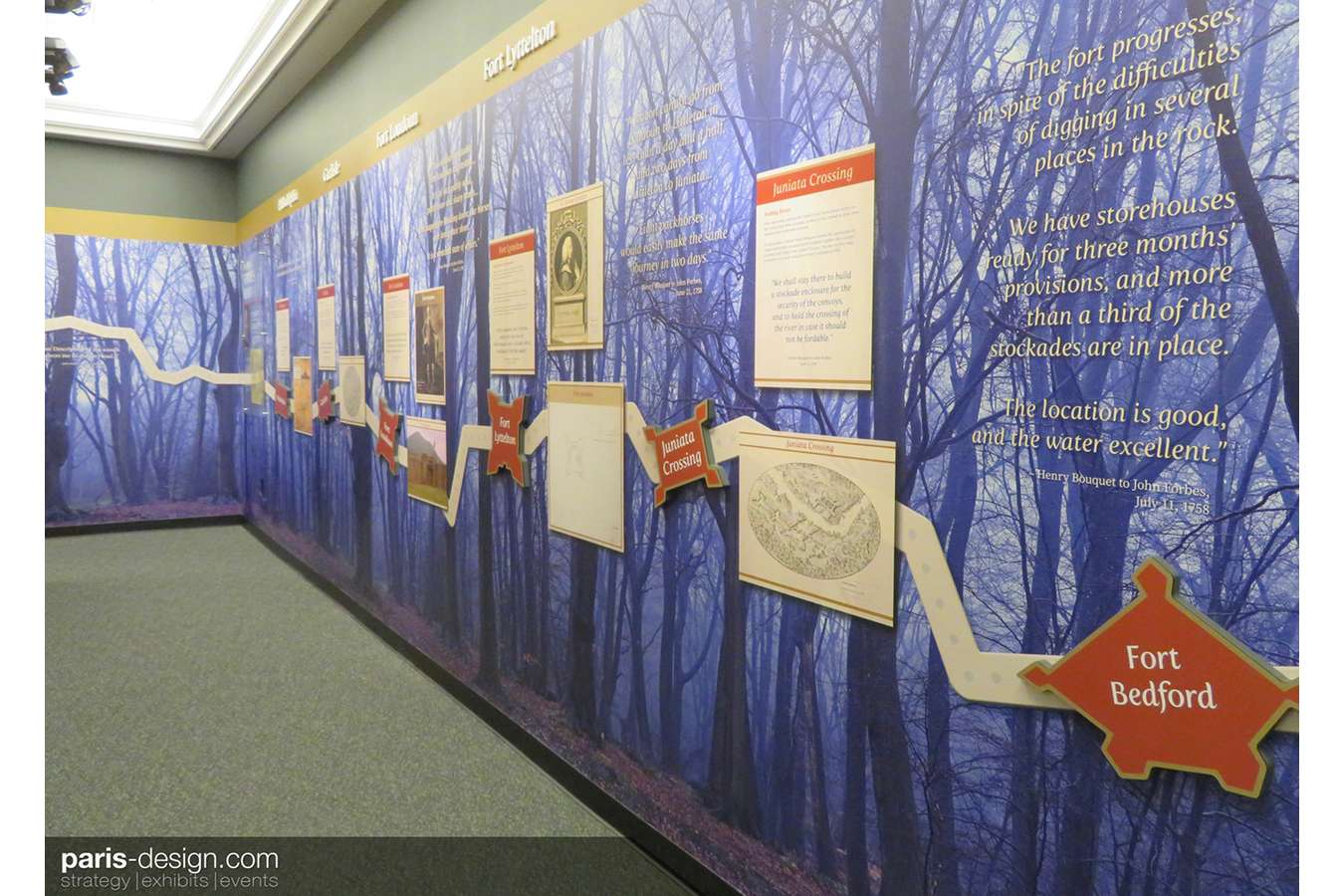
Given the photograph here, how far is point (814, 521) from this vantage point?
195 centimetres

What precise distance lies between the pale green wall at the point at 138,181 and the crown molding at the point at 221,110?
0.49ft

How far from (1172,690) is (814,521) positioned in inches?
29.7

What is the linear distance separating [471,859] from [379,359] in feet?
8.53

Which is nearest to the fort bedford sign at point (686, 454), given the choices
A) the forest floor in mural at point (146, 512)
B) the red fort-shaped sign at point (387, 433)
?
the red fort-shaped sign at point (387, 433)

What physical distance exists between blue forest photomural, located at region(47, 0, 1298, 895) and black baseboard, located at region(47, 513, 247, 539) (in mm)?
5322

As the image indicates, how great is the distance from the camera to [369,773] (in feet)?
9.85

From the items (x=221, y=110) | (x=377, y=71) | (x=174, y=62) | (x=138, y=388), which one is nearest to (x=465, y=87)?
(x=377, y=71)

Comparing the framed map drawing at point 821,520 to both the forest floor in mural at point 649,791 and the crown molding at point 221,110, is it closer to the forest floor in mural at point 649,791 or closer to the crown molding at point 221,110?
the forest floor in mural at point 649,791

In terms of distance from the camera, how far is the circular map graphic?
1.84m

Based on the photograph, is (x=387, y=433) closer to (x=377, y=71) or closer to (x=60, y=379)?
(x=377, y=71)

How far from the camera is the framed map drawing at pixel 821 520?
180 cm

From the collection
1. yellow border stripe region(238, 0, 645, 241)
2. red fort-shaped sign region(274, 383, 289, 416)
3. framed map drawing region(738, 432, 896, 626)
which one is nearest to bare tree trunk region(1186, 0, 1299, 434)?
framed map drawing region(738, 432, 896, 626)

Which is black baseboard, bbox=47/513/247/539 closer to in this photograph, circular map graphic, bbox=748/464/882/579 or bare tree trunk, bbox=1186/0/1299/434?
circular map graphic, bbox=748/464/882/579

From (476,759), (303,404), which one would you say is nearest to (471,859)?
(476,759)
